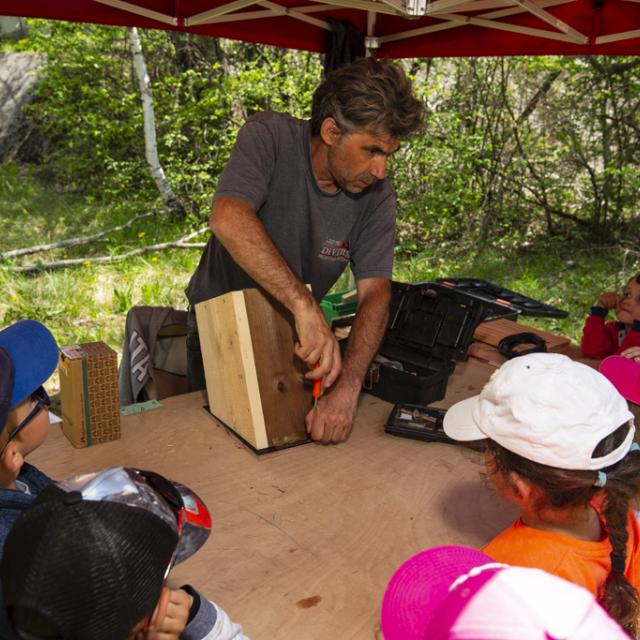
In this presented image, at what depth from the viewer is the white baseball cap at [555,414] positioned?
103cm

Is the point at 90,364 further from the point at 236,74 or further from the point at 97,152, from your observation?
the point at 97,152

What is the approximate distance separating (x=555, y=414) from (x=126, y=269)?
5.68m

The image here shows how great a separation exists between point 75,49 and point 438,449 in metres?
9.74

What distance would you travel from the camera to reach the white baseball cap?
3.36ft

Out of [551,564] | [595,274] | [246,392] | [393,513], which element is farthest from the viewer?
[595,274]

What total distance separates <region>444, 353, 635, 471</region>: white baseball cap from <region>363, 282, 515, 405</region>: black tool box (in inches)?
37.6

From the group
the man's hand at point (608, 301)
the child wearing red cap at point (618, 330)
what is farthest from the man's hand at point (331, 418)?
the man's hand at point (608, 301)

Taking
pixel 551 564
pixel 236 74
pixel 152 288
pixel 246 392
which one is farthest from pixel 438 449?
pixel 236 74

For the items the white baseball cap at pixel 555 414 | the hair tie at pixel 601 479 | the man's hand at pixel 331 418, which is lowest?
the man's hand at pixel 331 418

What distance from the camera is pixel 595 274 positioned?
699cm

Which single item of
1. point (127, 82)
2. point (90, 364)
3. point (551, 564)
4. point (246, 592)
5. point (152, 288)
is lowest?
point (152, 288)

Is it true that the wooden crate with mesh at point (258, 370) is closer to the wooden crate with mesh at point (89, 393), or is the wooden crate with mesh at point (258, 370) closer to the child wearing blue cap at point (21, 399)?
the wooden crate with mesh at point (89, 393)

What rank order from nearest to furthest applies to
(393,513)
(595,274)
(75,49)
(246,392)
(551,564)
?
(551,564), (393,513), (246,392), (595,274), (75,49)

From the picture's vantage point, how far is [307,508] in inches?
58.7
